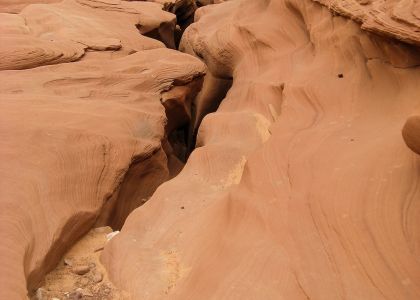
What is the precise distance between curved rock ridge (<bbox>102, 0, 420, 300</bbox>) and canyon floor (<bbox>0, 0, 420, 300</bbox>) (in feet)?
0.04

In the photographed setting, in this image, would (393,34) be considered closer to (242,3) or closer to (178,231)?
(178,231)

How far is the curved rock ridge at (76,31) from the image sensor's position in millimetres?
5430

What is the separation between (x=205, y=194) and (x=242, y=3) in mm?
4585

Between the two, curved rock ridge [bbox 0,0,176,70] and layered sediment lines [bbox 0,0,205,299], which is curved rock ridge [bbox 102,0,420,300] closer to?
layered sediment lines [bbox 0,0,205,299]

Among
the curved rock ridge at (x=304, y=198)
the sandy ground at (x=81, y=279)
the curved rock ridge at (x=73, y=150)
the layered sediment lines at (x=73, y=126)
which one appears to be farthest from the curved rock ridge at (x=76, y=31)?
the sandy ground at (x=81, y=279)

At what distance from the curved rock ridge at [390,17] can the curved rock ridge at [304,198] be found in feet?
0.57

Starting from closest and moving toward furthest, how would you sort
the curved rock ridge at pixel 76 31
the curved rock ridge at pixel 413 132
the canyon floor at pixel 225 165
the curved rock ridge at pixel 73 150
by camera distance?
the curved rock ridge at pixel 413 132 < the canyon floor at pixel 225 165 < the curved rock ridge at pixel 73 150 < the curved rock ridge at pixel 76 31

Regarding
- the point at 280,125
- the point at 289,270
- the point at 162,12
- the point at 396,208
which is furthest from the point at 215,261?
the point at 162,12

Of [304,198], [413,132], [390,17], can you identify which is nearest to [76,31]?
[390,17]

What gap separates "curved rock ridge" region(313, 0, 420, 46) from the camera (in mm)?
3602

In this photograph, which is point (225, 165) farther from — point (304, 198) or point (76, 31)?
point (76, 31)

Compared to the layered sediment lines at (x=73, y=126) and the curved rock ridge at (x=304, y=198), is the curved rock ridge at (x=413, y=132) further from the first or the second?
the layered sediment lines at (x=73, y=126)

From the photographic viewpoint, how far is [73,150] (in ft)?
13.1

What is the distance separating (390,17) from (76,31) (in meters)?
4.00
